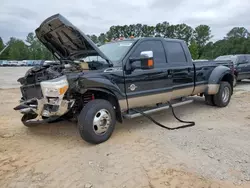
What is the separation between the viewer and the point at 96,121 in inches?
164

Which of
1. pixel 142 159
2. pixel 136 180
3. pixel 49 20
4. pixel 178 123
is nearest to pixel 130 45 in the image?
pixel 49 20

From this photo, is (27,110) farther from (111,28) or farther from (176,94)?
(111,28)

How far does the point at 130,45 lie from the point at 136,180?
2.89m

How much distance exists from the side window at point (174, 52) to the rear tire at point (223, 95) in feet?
5.39

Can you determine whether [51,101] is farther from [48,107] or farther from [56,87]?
[56,87]

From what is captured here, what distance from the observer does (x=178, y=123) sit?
5.55 m

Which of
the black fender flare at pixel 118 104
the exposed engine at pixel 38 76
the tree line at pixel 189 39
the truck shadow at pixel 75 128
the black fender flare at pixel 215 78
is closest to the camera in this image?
the exposed engine at pixel 38 76

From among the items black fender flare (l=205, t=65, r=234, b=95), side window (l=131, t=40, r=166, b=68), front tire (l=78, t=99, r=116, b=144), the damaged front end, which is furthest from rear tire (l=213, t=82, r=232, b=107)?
the damaged front end

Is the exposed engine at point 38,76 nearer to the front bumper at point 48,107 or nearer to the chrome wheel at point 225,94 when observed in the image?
the front bumper at point 48,107

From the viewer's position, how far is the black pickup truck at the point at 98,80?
4.04m

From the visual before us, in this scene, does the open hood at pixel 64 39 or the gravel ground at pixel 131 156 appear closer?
the gravel ground at pixel 131 156

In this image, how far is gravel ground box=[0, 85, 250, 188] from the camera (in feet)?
10.0

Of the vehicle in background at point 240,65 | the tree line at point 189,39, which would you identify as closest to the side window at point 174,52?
the vehicle in background at point 240,65

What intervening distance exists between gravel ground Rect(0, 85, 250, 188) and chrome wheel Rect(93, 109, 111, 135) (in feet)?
0.82
